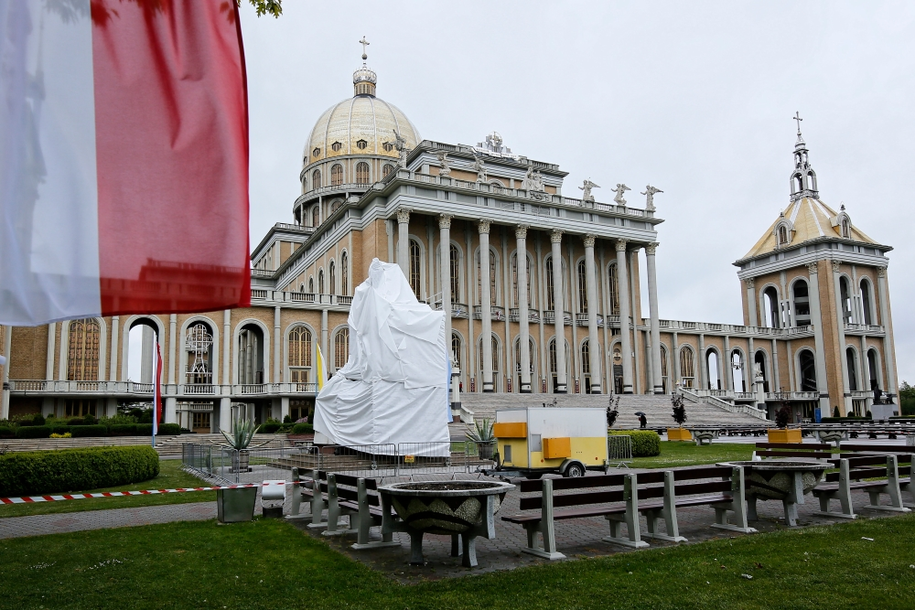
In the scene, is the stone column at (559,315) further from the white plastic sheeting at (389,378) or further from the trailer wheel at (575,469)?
the trailer wheel at (575,469)

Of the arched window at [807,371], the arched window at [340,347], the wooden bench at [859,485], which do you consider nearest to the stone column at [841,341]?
the arched window at [807,371]

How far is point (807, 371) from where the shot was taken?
7025cm

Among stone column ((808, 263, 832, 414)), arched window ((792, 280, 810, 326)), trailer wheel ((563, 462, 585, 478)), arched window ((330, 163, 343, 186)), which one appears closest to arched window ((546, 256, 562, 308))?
arched window ((330, 163, 343, 186))

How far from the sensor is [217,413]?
46.8m

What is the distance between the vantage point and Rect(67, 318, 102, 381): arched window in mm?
38969

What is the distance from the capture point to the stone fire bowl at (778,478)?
10117mm

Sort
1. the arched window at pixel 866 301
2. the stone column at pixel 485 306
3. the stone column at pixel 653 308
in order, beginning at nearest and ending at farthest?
the stone column at pixel 485 306 < the stone column at pixel 653 308 < the arched window at pixel 866 301

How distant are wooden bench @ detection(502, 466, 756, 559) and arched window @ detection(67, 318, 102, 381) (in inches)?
1415

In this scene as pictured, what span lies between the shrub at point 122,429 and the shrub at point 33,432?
2.31 metres

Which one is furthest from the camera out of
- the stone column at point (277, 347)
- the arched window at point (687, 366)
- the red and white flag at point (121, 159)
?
the arched window at point (687, 366)

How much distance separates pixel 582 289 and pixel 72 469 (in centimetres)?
4468

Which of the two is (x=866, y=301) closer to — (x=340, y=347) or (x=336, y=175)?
(x=340, y=347)

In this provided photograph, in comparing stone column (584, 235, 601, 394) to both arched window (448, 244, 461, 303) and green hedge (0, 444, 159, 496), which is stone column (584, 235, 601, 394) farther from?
green hedge (0, 444, 159, 496)

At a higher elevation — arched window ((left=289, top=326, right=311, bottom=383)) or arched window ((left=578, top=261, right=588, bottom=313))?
arched window ((left=578, top=261, right=588, bottom=313))
